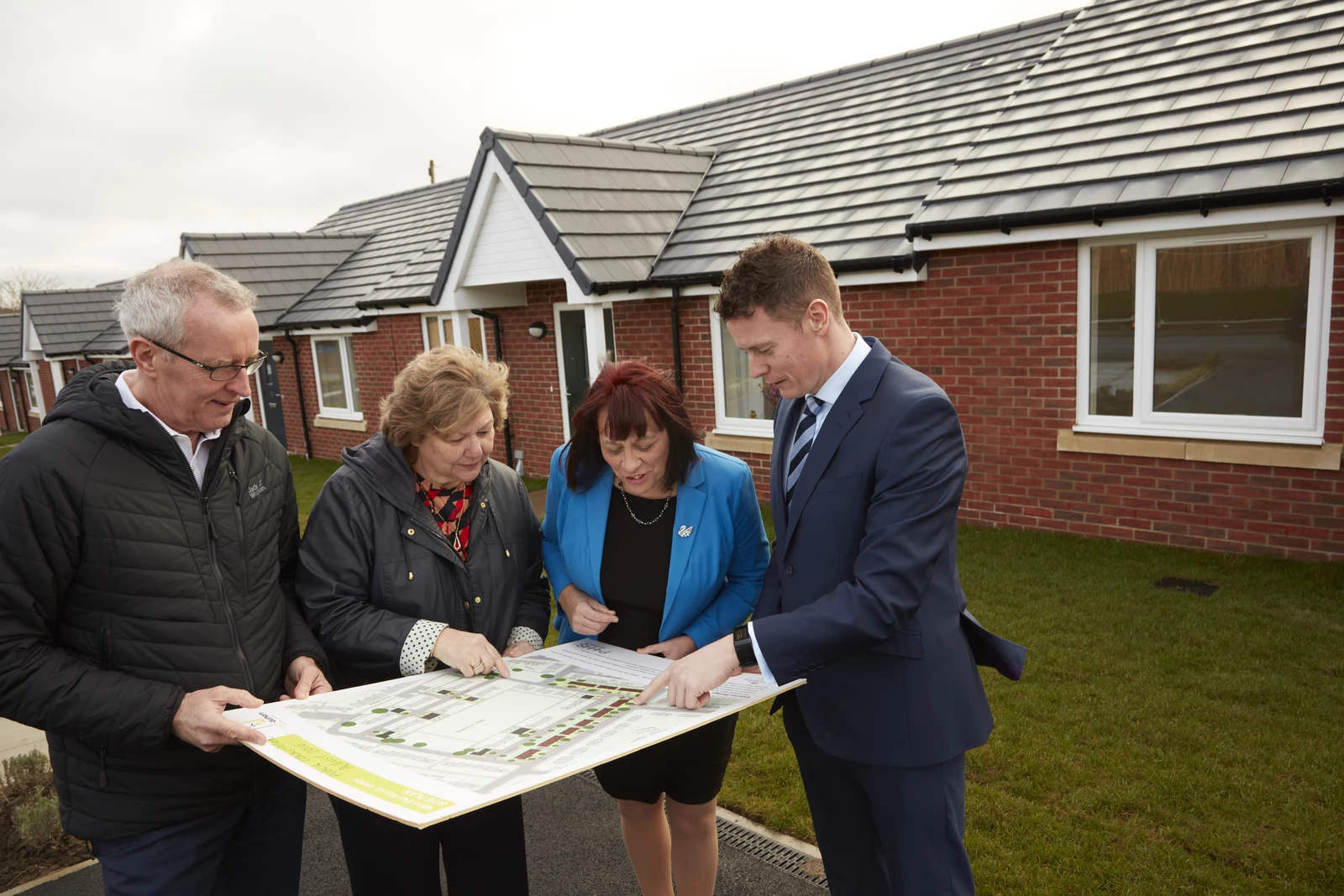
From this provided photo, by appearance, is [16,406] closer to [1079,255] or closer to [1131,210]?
[1079,255]

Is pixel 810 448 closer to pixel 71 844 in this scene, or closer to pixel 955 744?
pixel 955 744

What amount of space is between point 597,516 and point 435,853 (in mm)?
1163

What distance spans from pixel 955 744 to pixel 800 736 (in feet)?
1.81

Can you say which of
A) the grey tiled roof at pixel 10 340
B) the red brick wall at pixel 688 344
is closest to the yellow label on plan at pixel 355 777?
the red brick wall at pixel 688 344

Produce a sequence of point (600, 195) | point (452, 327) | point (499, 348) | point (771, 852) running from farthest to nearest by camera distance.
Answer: point (452, 327)
point (499, 348)
point (600, 195)
point (771, 852)

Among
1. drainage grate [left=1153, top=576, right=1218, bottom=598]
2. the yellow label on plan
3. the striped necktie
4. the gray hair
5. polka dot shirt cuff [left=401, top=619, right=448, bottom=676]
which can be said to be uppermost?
the gray hair

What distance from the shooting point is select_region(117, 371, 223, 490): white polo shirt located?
2275 millimetres

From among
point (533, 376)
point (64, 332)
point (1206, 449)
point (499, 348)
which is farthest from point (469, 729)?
point (64, 332)

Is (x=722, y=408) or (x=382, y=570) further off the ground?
(x=382, y=570)

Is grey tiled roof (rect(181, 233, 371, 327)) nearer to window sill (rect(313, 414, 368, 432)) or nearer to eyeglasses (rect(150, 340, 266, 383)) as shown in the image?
window sill (rect(313, 414, 368, 432))

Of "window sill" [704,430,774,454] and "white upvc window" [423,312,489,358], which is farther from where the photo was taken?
"white upvc window" [423,312,489,358]

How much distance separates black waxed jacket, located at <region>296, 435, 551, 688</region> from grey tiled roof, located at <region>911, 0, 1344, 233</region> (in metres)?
6.60

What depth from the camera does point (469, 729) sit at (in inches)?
86.1

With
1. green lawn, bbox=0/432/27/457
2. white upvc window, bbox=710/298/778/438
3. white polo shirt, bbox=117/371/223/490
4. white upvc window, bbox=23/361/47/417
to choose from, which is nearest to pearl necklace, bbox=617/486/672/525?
white polo shirt, bbox=117/371/223/490
